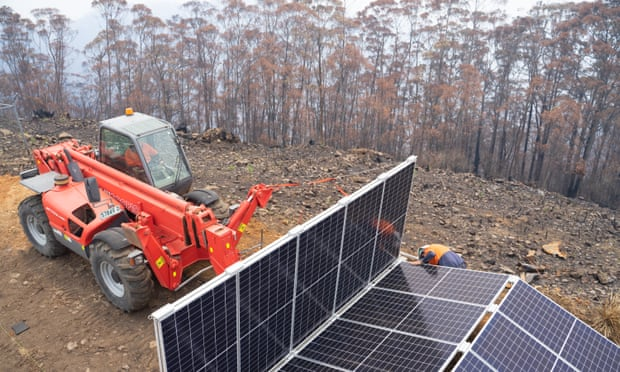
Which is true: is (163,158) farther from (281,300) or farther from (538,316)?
(538,316)

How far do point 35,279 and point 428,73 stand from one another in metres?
46.5

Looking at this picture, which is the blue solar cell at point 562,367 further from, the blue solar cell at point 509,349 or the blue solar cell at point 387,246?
the blue solar cell at point 387,246

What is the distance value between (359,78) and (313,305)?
44817 mm

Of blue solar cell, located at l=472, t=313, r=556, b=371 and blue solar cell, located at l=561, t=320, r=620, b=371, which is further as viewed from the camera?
blue solar cell, located at l=561, t=320, r=620, b=371

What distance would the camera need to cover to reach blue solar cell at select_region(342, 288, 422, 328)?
21.9ft

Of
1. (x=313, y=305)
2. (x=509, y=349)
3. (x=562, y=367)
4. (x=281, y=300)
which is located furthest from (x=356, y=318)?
(x=562, y=367)

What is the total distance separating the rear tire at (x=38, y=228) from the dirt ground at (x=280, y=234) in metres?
0.28

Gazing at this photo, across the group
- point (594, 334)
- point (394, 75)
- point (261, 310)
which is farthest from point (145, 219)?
point (394, 75)

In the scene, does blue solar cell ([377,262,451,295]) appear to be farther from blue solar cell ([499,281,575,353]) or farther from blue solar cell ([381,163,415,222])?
blue solar cell ([499,281,575,353])

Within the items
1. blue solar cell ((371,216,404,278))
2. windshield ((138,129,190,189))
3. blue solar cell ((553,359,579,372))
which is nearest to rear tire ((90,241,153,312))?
windshield ((138,129,190,189))

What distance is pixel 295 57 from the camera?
47.4 metres

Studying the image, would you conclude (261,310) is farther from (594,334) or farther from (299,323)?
(594,334)

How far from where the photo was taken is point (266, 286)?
5.43 meters

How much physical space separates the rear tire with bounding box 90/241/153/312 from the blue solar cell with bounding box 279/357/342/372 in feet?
11.0
